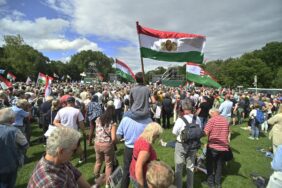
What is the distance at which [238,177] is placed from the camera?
616 cm

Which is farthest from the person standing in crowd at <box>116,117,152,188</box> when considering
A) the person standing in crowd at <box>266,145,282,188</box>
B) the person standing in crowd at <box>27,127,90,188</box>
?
the person standing in crowd at <box>266,145,282,188</box>

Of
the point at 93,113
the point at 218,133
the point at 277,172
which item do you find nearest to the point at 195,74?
the point at 93,113

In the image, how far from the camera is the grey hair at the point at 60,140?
6.93 feet

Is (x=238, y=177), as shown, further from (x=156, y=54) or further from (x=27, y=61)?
(x=27, y=61)

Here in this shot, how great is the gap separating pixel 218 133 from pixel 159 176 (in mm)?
3271

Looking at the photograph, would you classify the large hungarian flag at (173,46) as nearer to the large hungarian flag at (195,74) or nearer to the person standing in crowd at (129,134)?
the person standing in crowd at (129,134)

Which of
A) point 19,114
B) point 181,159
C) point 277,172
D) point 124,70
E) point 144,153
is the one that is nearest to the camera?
point 144,153

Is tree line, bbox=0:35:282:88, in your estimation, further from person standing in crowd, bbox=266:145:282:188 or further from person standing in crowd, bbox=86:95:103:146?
person standing in crowd, bbox=266:145:282:188

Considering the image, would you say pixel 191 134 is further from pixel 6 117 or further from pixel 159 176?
pixel 6 117

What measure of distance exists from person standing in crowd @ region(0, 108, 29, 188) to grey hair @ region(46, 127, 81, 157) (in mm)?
2042

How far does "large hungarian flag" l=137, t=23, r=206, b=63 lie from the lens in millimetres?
5980

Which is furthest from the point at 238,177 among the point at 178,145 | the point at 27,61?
the point at 27,61

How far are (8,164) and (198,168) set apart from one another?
4.64 meters

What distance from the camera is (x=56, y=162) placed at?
2.14 meters
